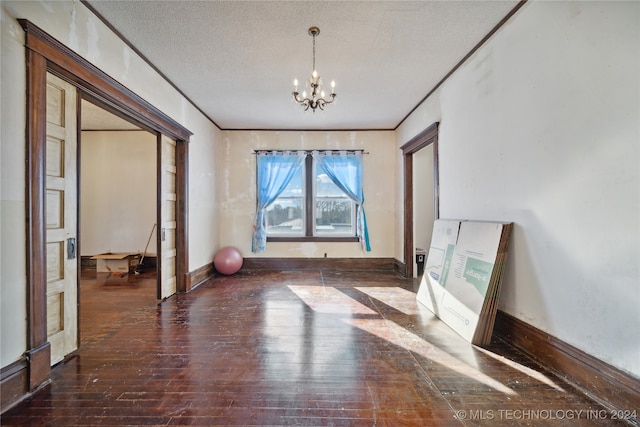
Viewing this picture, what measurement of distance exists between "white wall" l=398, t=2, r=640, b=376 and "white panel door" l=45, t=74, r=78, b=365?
3.70 meters

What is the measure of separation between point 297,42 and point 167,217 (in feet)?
9.07

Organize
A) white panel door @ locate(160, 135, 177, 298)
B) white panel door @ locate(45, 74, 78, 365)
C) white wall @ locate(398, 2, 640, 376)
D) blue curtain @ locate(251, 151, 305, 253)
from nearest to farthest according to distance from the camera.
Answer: white wall @ locate(398, 2, 640, 376) → white panel door @ locate(45, 74, 78, 365) → white panel door @ locate(160, 135, 177, 298) → blue curtain @ locate(251, 151, 305, 253)

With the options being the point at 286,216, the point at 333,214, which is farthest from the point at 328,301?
the point at 286,216

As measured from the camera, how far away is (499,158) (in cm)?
254

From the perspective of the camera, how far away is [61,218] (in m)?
2.12

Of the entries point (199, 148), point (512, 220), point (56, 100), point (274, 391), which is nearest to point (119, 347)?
point (274, 391)

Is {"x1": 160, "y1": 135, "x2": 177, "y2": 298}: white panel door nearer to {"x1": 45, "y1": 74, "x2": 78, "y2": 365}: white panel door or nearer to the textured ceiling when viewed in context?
the textured ceiling

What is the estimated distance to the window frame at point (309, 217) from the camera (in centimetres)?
563

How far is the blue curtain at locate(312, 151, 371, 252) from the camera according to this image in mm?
5523

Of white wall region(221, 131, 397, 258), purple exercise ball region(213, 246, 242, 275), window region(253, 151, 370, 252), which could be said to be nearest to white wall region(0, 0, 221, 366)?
white wall region(221, 131, 397, 258)

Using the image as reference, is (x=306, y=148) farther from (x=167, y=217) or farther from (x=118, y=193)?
(x=118, y=193)

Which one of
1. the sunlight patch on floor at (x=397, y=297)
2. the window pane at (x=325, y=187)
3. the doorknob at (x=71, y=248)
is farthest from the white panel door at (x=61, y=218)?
the window pane at (x=325, y=187)

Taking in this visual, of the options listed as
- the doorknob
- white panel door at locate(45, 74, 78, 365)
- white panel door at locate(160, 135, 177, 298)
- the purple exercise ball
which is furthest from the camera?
the purple exercise ball

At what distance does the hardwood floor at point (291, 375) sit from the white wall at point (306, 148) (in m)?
2.31
